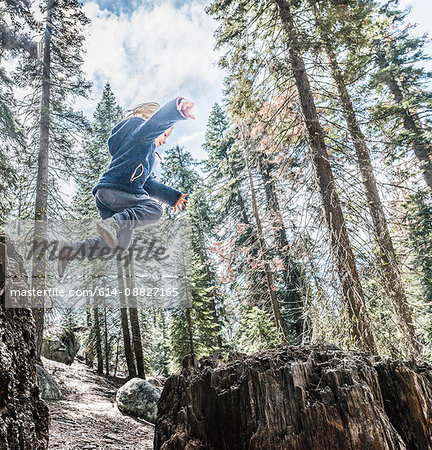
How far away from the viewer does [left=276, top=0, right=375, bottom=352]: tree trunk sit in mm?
3625

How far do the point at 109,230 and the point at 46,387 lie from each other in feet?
20.0

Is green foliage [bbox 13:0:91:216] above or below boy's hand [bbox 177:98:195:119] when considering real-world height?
above

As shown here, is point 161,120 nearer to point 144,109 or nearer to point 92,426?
point 144,109

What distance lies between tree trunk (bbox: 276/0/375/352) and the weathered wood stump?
6.57 feet

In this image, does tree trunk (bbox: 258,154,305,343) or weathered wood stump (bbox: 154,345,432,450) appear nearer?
weathered wood stump (bbox: 154,345,432,450)

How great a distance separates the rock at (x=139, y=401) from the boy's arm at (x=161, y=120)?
23.2 feet

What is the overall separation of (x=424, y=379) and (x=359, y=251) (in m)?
2.74

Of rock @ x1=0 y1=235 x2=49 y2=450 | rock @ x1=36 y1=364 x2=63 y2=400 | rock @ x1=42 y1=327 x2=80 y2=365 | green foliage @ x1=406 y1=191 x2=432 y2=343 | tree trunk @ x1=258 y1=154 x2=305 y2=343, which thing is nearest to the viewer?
rock @ x1=0 y1=235 x2=49 y2=450

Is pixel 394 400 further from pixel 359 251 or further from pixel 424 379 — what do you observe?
pixel 359 251

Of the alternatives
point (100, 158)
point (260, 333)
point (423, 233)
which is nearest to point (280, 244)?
point (260, 333)

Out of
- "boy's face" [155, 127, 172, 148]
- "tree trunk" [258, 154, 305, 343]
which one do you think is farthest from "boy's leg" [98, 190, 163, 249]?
"tree trunk" [258, 154, 305, 343]

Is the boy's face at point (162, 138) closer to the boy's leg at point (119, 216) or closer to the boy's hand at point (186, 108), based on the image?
the boy's hand at point (186, 108)

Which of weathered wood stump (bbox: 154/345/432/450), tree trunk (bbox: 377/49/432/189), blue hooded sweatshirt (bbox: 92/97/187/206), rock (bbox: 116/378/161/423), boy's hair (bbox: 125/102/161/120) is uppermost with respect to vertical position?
tree trunk (bbox: 377/49/432/189)

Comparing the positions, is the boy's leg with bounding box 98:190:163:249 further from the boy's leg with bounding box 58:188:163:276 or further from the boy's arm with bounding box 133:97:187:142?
the boy's arm with bounding box 133:97:187:142
